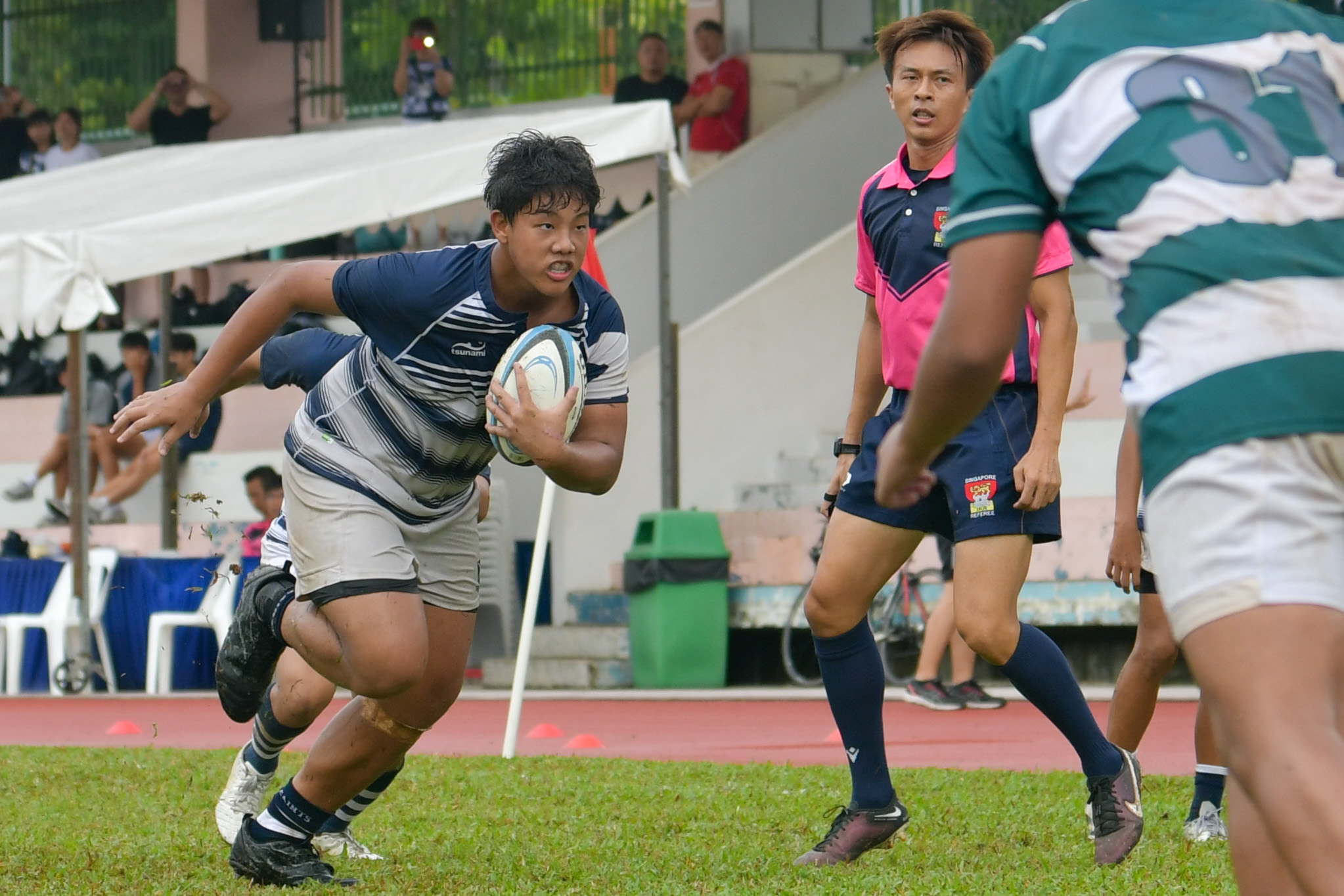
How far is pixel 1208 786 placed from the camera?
584 centimetres

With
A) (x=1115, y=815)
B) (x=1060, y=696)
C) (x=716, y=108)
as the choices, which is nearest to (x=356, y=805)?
(x=1060, y=696)

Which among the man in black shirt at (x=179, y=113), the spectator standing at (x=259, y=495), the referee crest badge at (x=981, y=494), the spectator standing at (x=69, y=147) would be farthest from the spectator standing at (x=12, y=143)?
the referee crest badge at (x=981, y=494)

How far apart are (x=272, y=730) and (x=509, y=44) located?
1781 cm

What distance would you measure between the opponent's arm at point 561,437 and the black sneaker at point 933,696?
7201mm

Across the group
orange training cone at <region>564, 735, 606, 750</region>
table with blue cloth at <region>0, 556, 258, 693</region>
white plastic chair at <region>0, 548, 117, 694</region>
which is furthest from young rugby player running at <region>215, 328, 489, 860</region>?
white plastic chair at <region>0, 548, 117, 694</region>

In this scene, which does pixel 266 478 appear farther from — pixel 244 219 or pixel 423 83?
pixel 423 83

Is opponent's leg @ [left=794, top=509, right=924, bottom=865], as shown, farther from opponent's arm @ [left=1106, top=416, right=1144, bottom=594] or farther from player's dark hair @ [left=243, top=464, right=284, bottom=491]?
player's dark hair @ [left=243, top=464, right=284, bottom=491]

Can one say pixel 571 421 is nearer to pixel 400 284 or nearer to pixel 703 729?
pixel 400 284

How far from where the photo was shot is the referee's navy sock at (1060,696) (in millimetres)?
5551

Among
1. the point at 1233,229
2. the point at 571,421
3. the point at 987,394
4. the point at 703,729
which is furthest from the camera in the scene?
the point at 703,729

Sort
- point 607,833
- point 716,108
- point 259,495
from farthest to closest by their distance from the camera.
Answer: point 716,108 < point 259,495 < point 607,833

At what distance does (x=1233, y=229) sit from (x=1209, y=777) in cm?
356

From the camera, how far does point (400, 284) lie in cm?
→ 493

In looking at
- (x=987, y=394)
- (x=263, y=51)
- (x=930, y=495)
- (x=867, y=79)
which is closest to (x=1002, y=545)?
(x=930, y=495)
